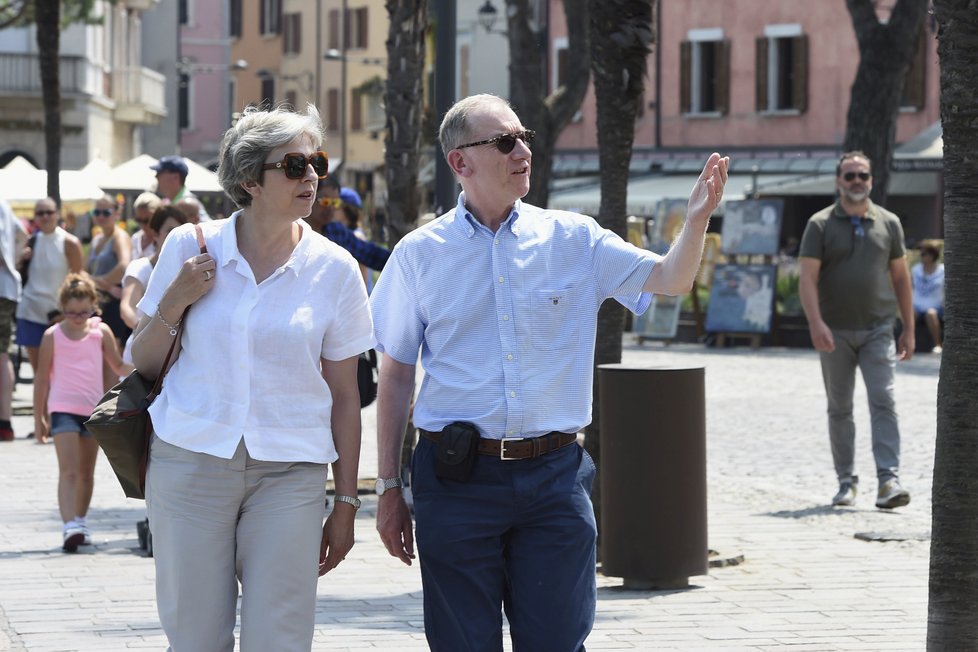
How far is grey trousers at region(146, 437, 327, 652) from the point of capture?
187 inches

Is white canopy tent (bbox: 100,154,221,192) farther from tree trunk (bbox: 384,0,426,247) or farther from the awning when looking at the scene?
tree trunk (bbox: 384,0,426,247)

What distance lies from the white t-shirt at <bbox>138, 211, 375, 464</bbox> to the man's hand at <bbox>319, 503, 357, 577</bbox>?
0.19 metres

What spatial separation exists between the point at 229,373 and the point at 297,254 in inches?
14.0

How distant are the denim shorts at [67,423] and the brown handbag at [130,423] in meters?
4.65

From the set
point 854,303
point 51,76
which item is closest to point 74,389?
point 854,303

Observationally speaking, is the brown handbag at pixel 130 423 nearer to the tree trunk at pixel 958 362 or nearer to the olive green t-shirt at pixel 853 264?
the tree trunk at pixel 958 362

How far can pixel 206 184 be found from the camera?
2392 centimetres

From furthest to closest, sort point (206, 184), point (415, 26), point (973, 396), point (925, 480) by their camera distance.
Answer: point (206, 184) → point (925, 480) → point (415, 26) → point (973, 396)

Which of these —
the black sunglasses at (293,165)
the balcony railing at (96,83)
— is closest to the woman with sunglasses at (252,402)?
the black sunglasses at (293,165)

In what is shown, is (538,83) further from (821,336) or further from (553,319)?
(553,319)

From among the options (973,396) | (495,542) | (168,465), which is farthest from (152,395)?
(973,396)

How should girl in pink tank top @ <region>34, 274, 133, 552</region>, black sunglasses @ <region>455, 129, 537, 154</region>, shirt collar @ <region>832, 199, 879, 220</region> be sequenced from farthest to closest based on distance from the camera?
shirt collar @ <region>832, 199, 879, 220</region> → girl in pink tank top @ <region>34, 274, 133, 552</region> → black sunglasses @ <region>455, 129, 537, 154</region>

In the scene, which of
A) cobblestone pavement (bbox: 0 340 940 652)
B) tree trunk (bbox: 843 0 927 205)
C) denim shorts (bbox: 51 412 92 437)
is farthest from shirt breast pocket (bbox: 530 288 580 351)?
tree trunk (bbox: 843 0 927 205)

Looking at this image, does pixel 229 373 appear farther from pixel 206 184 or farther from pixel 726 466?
pixel 206 184
